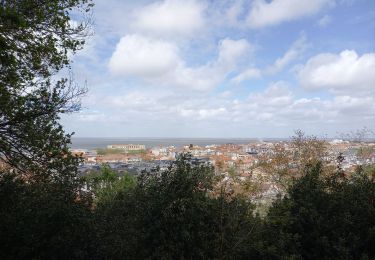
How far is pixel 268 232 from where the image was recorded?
6.22 m

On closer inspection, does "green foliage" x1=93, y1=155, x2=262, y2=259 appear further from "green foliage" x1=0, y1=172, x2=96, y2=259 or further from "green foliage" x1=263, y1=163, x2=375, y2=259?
"green foliage" x1=263, y1=163, x2=375, y2=259

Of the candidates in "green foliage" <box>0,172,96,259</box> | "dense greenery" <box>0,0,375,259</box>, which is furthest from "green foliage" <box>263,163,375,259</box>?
"green foliage" <box>0,172,96,259</box>

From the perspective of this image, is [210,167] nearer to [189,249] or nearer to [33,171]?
[189,249]

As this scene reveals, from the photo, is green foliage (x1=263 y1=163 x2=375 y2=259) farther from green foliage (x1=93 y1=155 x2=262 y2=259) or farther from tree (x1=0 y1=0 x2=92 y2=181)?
tree (x1=0 y1=0 x2=92 y2=181)

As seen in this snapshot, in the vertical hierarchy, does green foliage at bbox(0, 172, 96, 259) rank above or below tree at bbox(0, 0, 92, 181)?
below

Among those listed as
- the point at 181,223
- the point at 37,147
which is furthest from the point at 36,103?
the point at 181,223

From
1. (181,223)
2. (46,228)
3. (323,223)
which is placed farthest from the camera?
(323,223)

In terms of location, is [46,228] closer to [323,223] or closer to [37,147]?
[37,147]

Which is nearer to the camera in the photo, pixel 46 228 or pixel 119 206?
pixel 46 228

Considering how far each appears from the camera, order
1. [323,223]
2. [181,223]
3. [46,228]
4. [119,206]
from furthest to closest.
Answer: [119,206] → [323,223] → [46,228] → [181,223]

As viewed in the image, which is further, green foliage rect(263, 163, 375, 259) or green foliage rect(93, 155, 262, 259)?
green foliage rect(263, 163, 375, 259)

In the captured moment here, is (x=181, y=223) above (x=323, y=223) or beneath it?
above

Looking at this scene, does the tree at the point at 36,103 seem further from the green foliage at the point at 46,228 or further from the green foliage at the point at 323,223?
the green foliage at the point at 323,223

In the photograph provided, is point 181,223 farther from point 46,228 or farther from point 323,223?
point 323,223
